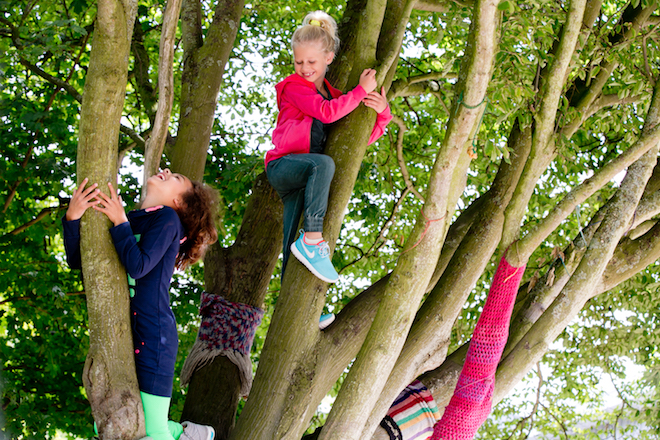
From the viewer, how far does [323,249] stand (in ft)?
10.0

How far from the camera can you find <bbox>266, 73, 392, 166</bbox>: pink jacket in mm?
3186

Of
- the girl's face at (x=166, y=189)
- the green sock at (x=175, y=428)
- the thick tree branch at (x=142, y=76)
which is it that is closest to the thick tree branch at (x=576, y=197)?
the girl's face at (x=166, y=189)

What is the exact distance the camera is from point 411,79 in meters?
4.29

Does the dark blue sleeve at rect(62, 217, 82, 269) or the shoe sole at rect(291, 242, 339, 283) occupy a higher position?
the shoe sole at rect(291, 242, 339, 283)

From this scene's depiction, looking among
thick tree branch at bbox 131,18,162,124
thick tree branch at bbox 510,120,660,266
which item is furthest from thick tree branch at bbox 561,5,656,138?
thick tree branch at bbox 131,18,162,124

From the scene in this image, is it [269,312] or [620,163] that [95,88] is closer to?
[620,163]

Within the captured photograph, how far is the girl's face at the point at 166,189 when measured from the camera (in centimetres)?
302

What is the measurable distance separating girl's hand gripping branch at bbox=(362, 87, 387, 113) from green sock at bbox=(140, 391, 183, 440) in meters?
1.80

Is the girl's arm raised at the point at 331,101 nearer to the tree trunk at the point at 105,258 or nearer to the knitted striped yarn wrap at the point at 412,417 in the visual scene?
the tree trunk at the point at 105,258

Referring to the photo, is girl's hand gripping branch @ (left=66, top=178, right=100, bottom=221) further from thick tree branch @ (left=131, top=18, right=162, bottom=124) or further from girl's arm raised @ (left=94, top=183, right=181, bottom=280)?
thick tree branch @ (left=131, top=18, right=162, bottom=124)

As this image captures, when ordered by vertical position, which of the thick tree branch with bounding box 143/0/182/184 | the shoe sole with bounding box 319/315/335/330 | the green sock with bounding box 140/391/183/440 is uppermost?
the thick tree branch with bounding box 143/0/182/184

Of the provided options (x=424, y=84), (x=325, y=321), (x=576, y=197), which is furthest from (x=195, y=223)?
(x=424, y=84)

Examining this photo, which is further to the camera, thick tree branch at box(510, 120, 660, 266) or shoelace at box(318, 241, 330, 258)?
thick tree branch at box(510, 120, 660, 266)

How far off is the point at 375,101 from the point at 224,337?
1706 mm
